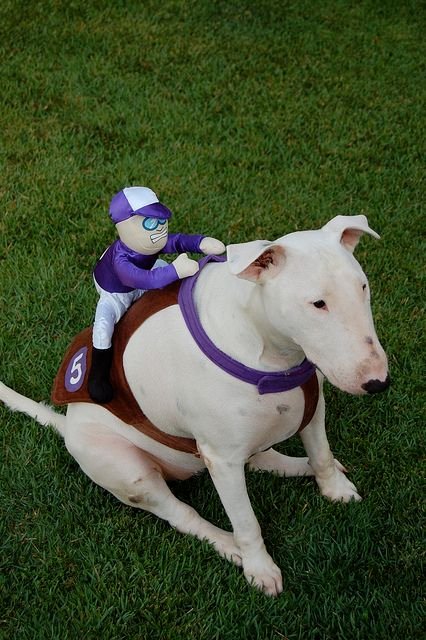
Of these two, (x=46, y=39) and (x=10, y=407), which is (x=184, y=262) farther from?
(x=46, y=39)

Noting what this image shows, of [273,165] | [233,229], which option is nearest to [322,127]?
[273,165]

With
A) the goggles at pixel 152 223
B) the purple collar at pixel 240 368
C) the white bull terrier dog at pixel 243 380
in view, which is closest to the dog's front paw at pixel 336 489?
the white bull terrier dog at pixel 243 380

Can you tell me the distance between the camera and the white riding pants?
2.85 meters

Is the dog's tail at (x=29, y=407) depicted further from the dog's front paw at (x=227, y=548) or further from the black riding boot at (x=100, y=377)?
the dog's front paw at (x=227, y=548)

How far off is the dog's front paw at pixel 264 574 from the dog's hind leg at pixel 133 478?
0.08 metres

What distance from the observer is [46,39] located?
676 cm

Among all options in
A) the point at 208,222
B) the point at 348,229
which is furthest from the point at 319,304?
the point at 208,222

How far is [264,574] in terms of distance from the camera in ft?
9.55

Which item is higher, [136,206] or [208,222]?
[136,206]

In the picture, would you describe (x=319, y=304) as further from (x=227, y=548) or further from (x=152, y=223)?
(x=227, y=548)

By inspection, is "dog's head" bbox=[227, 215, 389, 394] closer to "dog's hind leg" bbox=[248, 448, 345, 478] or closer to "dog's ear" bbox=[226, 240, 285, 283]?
"dog's ear" bbox=[226, 240, 285, 283]

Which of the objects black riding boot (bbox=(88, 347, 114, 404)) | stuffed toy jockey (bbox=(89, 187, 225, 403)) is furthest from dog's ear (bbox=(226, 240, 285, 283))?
black riding boot (bbox=(88, 347, 114, 404))

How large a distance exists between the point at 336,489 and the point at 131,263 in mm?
1256

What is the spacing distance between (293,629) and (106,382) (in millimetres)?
1060
